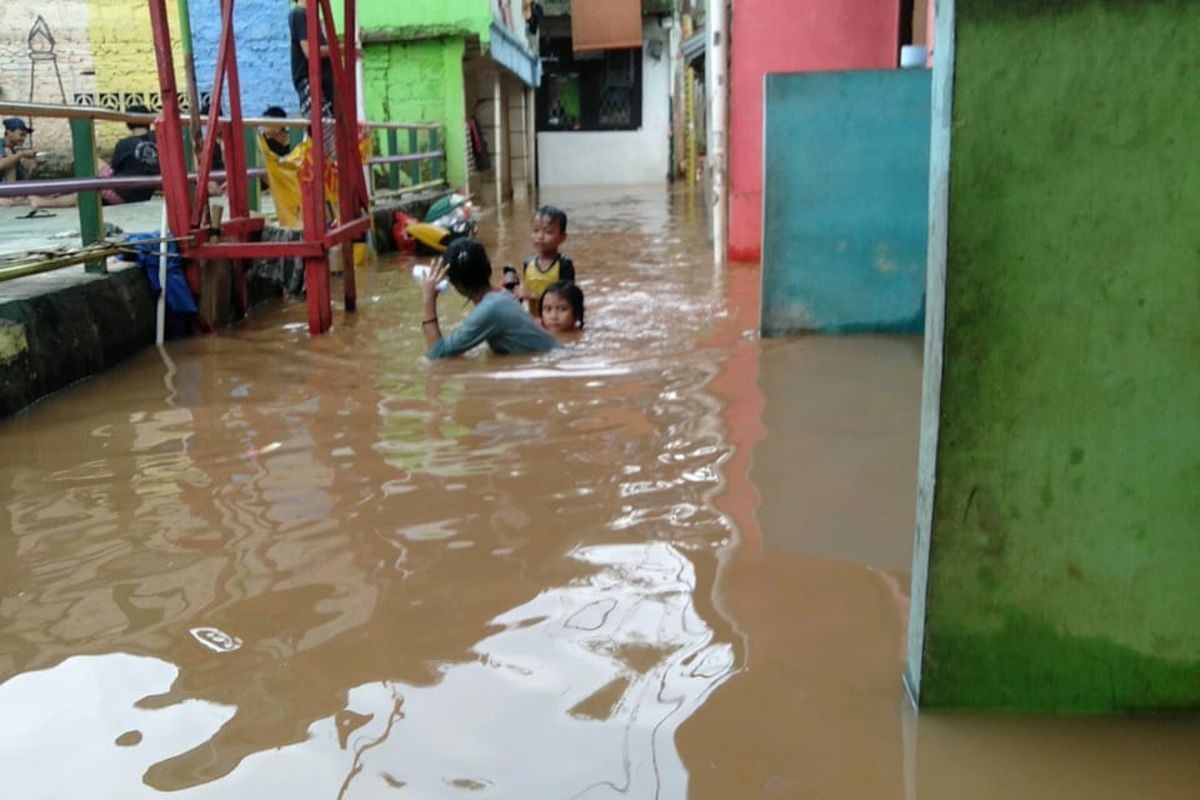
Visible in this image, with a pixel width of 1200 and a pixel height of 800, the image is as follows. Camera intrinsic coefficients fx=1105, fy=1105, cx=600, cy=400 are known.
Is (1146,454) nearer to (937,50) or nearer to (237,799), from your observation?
(937,50)

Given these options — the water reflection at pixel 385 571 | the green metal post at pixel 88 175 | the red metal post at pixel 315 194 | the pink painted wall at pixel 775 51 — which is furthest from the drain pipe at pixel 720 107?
the green metal post at pixel 88 175

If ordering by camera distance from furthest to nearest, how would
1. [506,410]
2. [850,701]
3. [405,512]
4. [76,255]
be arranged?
[76,255]
[506,410]
[405,512]
[850,701]

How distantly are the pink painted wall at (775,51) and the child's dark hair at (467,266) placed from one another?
3.17m

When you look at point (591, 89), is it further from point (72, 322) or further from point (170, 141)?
point (72, 322)

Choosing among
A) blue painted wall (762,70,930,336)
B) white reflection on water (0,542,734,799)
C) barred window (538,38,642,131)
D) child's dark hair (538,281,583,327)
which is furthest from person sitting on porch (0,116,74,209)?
barred window (538,38,642,131)

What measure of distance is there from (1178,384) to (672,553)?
1.28 metres

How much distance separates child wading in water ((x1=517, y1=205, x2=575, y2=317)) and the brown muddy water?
6.19ft

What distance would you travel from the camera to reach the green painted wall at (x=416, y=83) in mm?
15008

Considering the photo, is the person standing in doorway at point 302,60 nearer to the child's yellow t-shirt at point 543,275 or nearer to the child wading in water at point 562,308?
the child's yellow t-shirt at point 543,275

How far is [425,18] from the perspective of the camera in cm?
1455

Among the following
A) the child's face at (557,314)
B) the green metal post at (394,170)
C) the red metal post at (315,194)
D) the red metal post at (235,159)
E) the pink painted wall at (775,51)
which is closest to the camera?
the red metal post at (315,194)

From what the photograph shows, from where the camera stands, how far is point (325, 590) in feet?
8.55

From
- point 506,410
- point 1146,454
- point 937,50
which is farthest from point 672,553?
point 506,410

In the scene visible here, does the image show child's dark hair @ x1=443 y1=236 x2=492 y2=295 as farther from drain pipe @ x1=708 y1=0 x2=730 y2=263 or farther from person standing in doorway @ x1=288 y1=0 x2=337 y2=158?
drain pipe @ x1=708 y1=0 x2=730 y2=263
